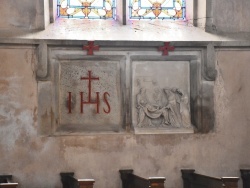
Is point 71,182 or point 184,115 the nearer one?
point 71,182

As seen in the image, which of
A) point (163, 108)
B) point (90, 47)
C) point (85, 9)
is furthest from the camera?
point (85, 9)

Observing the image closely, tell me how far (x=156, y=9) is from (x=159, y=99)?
5.41 feet

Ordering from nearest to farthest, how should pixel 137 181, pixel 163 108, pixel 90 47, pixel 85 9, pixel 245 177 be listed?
1. pixel 137 181
2. pixel 90 47
3. pixel 245 177
4. pixel 163 108
5. pixel 85 9

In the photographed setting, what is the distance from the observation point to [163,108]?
11758mm

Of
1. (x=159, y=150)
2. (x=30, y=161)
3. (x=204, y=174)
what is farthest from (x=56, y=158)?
(x=204, y=174)

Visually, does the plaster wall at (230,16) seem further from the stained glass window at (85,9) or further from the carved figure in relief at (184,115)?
the stained glass window at (85,9)

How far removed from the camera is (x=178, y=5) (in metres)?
12.6

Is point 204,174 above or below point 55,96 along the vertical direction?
below

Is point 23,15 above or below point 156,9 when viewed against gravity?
below

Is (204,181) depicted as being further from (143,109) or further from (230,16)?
(230,16)

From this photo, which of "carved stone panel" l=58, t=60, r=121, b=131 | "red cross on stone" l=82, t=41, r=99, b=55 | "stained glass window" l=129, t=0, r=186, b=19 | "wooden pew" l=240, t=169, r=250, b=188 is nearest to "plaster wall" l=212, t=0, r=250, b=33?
"stained glass window" l=129, t=0, r=186, b=19

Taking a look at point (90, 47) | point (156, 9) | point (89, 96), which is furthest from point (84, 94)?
point (156, 9)

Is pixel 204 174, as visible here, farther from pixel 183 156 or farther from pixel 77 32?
pixel 77 32

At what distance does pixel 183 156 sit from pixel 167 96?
958mm
